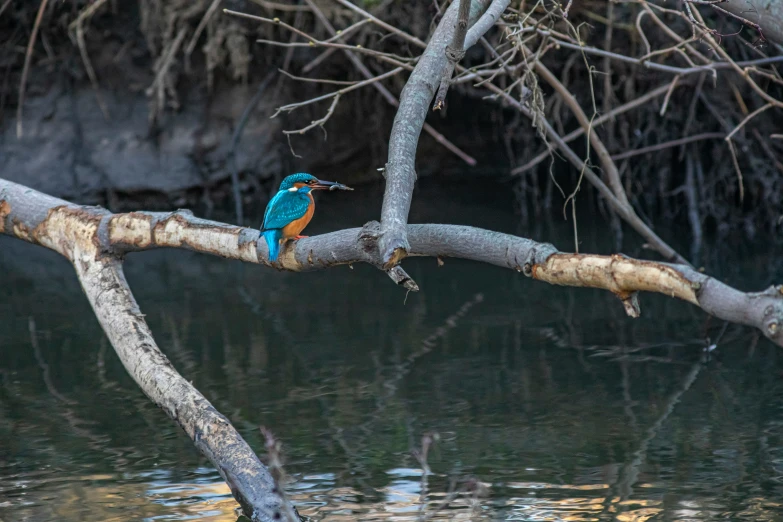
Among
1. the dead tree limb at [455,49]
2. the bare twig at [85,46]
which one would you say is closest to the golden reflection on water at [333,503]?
the dead tree limb at [455,49]

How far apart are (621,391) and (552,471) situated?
36.2 inches

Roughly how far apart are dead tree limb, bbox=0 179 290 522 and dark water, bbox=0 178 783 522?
0.42 metres

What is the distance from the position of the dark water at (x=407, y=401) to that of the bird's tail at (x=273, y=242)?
84 cm

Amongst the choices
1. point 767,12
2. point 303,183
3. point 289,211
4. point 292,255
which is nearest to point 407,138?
point 292,255

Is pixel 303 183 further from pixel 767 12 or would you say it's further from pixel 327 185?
pixel 767 12

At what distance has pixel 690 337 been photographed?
479 centimetres

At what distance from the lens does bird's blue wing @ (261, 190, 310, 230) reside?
113 inches

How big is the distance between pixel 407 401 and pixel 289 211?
4.31ft

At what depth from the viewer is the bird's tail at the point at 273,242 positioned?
9.25ft

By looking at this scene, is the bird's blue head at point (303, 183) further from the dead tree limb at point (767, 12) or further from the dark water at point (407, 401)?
the dead tree limb at point (767, 12)

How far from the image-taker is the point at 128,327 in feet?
10.2

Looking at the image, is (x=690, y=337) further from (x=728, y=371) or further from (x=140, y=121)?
(x=140, y=121)

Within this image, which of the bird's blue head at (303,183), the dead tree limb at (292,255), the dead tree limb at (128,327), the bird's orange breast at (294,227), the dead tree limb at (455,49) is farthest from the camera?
the bird's blue head at (303,183)

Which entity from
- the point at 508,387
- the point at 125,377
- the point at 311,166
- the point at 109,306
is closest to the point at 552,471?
the point at 508,387
